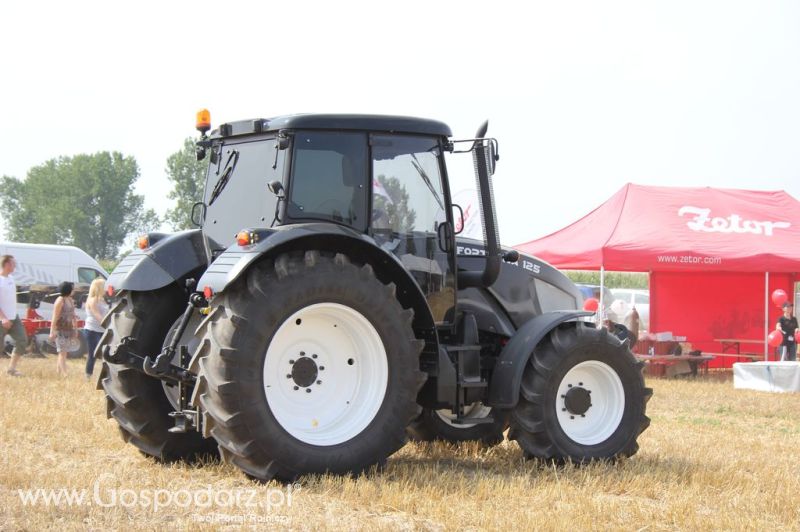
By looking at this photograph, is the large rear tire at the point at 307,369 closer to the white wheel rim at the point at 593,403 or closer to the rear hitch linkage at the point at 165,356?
the rear hitch linkage at the point at 165,356

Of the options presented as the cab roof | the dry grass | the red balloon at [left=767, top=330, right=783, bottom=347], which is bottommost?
the dry grass

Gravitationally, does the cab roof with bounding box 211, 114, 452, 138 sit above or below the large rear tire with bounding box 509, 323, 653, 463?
above

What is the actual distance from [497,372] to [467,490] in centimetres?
116

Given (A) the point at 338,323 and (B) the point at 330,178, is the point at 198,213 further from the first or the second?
(A) the point at 338,323

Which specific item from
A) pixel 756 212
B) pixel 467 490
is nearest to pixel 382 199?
pixel 467 490

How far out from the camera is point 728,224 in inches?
729

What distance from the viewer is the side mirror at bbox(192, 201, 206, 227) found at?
7.14 m

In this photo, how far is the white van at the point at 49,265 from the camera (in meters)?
21.0

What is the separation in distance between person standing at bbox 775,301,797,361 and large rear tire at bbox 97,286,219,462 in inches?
523

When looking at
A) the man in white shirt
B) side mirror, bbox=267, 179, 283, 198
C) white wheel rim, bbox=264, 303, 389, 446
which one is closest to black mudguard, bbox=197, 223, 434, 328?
side mirror, bbox=267, 179, 283, 198

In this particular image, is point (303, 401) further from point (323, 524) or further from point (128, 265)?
point (128, 265)

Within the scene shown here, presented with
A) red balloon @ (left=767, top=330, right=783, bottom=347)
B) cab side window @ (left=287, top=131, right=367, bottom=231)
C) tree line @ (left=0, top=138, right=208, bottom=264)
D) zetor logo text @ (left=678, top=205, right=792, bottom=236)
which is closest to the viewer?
cab side window @ (left=287, top=131, right=367, bottom=231)

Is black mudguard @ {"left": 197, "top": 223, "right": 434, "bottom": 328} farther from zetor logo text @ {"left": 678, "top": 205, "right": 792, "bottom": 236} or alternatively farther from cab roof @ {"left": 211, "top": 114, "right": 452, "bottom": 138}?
zetor logo text @ {"left": 678, "top": 205, "right": 792, "bottom": 236}

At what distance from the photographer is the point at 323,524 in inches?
196
